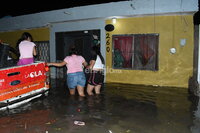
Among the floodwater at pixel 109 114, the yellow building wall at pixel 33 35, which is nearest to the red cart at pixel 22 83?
the floodwater at pixel 109 114

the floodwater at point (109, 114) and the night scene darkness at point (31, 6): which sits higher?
the night scene darkness at point (31, 6)

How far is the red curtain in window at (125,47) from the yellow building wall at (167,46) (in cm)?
29

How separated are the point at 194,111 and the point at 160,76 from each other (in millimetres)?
3447

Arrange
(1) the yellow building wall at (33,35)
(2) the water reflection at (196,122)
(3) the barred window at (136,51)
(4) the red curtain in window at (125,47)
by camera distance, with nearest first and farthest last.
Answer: (2) the water reflection at (196,122) → (3) the barred window at (136,51) → (4) the red curtain in window at (125,47) → (1) the yellow building wall at (33,35)

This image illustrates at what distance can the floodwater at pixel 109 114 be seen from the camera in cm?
421

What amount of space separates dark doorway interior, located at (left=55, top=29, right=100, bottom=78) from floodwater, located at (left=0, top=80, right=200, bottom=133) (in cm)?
341

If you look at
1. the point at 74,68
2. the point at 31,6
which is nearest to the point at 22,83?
the point at 74,68

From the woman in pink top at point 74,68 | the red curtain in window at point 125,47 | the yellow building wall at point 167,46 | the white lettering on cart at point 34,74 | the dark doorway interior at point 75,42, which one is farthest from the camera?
the dark doorway interior at point 75,42

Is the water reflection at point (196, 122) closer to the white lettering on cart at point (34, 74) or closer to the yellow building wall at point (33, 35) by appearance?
the white lettering on cart at point (34, 74)

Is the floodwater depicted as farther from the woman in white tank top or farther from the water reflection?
the woman in white tank top

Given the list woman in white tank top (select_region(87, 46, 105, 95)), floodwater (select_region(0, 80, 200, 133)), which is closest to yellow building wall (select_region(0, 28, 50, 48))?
floodwater (select_region(0, 80, 200, 133))

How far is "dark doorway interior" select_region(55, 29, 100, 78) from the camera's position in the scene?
32.2 ft

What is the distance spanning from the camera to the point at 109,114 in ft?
16.8

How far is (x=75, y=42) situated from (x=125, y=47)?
2858 mm
